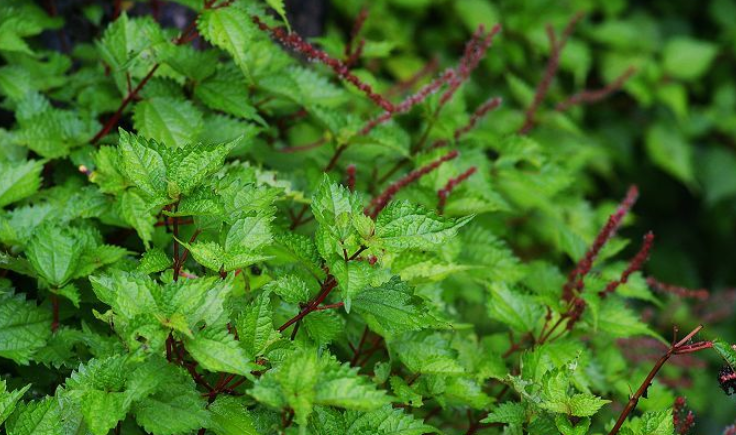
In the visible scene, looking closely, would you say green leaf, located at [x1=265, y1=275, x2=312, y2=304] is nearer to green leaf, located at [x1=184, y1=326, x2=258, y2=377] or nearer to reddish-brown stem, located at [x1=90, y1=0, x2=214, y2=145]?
green leaf, located at [x1=184, y1=326, x2=258, y2=377]

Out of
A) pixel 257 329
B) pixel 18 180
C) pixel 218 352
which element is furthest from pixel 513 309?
pixel 18 180

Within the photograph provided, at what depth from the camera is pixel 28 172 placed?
154 cm

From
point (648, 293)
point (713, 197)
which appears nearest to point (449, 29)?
point (713, 197)

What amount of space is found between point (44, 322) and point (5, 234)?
0.63 feet

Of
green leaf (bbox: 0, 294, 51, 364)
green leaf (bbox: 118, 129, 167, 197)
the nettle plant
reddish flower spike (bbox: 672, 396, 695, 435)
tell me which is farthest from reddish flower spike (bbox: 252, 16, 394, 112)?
reddish flower spike (bbox: 672, 396, 695, 435)

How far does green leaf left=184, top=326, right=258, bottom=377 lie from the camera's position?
101cm

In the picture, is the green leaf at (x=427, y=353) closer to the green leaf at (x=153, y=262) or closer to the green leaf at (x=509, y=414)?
the green leaf at (x=509, y=414)

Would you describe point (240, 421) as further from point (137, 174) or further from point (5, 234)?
point (5, 234)

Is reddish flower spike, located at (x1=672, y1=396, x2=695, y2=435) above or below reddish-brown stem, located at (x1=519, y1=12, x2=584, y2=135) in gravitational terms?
below

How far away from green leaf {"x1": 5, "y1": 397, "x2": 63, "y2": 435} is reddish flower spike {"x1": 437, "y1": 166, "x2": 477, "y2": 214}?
0.96 metres

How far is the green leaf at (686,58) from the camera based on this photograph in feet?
11.5

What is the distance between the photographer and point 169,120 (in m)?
1.63

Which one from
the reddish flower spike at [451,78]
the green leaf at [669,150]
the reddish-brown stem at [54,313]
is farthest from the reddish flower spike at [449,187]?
the green leaf at [669,150]

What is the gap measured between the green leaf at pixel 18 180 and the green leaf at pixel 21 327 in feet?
0.79
